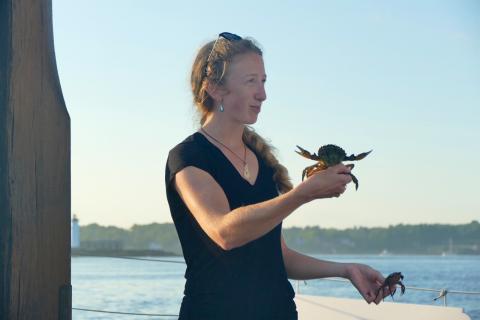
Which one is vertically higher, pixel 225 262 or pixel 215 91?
pixel 215 91

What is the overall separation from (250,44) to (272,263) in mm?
479

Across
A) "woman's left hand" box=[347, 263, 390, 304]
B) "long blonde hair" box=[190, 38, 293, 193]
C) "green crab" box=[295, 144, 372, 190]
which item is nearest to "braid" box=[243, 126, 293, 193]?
"long blonde hair" box=[190, 38, 293, 193]

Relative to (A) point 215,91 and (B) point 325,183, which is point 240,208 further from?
(A) point 215,91

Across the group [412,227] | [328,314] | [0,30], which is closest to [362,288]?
[0,30]

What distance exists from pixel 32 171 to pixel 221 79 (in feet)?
1.76

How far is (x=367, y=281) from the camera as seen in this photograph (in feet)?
6.55

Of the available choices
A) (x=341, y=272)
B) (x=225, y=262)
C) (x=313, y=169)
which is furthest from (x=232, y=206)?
(x=341, y=272)

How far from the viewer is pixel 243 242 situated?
1702mm

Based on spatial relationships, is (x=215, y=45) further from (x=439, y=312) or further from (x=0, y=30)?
(x=439, y=312)

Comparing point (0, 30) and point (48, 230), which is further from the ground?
point (0, 30)

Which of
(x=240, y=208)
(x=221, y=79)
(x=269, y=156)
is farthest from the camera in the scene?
(x=269, y=156)

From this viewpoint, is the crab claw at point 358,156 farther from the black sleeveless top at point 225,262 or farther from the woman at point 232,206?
the black sleeveless top at point 225,262

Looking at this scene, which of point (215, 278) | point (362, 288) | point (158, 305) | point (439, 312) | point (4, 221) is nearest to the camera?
point (4, 221)

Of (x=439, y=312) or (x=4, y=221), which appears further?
(x=439, y=312)
